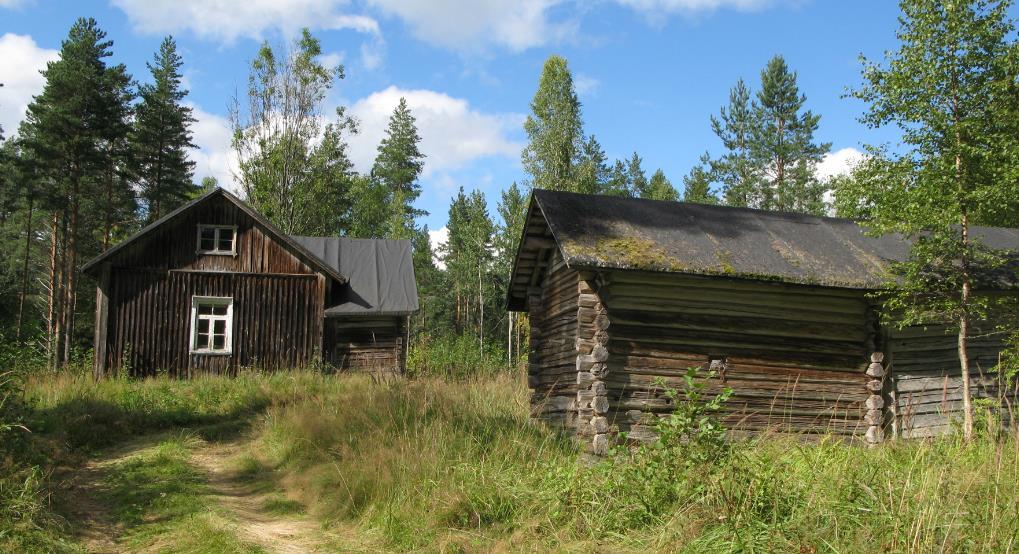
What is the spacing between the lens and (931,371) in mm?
11805

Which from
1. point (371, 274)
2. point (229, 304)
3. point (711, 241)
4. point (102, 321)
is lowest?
point (102, 321)

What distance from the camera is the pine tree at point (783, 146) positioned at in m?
32.2

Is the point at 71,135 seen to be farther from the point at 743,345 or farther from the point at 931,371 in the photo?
the point at 931,371

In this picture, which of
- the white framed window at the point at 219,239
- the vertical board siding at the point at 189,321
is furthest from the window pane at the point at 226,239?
the vertical board siding at the point at 189,321

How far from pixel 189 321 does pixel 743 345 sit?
45.8 ft

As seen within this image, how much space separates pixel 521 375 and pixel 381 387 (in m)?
7.16

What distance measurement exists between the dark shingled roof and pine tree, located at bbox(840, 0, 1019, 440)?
123 centimetres

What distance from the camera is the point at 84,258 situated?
1259 inches

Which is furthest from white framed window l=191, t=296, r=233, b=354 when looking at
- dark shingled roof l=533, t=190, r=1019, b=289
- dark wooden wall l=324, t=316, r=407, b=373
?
dark shingled roof l=533, t=190, r=1019, b=289

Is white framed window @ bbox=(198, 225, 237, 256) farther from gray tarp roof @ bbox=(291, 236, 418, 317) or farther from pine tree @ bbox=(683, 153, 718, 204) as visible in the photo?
pine tree @ bbox=(683, 153, 718, 204)

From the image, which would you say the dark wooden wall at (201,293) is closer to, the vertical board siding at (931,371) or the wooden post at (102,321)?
the wooden post at (102,321)

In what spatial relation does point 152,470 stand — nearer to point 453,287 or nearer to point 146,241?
point 146,241

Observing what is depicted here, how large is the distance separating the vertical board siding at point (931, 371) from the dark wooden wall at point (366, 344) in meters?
12.2

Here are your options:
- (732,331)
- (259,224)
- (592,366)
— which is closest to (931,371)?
(732,331)
